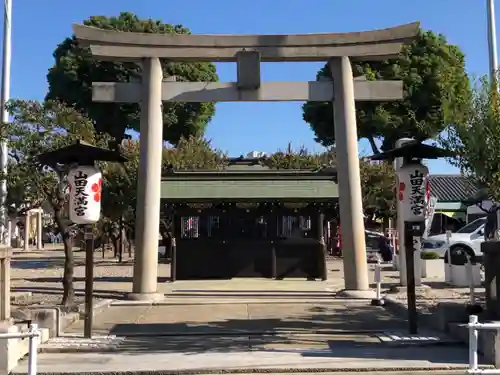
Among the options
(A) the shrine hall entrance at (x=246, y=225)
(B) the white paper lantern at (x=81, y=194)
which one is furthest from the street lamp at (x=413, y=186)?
(A) the shrine hall entrance at (x=246, y=225)

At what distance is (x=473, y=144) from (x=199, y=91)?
26.7 ft

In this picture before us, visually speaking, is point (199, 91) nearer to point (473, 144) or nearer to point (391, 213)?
point (473, 144)

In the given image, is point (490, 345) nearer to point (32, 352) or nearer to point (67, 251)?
point (32, 352)

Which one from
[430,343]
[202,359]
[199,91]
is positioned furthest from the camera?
[199,91]

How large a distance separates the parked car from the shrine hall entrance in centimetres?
570

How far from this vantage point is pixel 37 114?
44.5 ft

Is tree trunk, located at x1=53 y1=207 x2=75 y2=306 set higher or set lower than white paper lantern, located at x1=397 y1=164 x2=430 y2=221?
lower

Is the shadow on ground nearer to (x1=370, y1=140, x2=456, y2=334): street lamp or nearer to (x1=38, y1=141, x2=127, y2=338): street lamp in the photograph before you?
(x1=370, y1=140, x2=456, y2=334): street lamp

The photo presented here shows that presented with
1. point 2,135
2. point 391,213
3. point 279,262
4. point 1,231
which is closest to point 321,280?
point 279,262

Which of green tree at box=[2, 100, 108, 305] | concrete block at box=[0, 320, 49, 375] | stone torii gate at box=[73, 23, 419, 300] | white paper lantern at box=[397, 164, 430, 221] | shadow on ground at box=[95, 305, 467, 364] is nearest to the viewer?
concrete block at box=[0, 320, 49, 375]

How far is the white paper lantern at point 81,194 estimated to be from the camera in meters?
11.3

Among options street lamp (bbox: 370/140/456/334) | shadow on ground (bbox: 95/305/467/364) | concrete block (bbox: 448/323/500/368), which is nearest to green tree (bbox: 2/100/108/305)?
shadow on ground (bbox: 95/305/467/364)

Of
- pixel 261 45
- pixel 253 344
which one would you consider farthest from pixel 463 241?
pixel 253 344

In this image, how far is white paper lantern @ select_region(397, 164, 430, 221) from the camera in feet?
37.4
